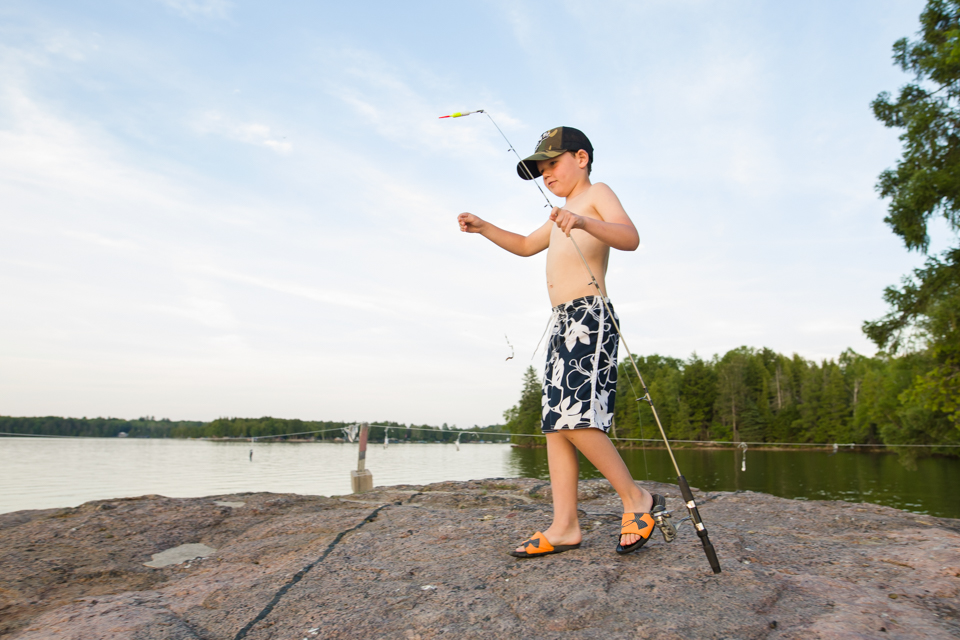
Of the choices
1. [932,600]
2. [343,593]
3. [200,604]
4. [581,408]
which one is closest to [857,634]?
[932,600]

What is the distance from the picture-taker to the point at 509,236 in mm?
3369

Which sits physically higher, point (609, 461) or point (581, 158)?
point (581, 158)

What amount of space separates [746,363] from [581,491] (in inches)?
2925

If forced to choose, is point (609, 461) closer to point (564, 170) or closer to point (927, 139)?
point (564, 170)

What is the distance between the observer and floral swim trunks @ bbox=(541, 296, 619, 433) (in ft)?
8.31

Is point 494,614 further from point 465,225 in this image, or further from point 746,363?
point 746,363

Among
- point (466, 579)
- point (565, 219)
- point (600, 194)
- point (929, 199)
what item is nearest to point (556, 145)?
point (600, 194)

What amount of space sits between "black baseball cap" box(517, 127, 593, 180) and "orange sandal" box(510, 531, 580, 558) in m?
1.88

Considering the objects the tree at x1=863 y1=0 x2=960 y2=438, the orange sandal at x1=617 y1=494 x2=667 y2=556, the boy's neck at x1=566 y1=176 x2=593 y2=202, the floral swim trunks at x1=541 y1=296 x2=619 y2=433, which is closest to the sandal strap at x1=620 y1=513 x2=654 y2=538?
the orange sandal at x1=617 y1=494 x2=667 y2=556

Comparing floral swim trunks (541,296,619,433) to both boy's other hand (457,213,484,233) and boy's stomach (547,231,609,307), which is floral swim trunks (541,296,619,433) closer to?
Result: boy's stomach (547,231,609,307)

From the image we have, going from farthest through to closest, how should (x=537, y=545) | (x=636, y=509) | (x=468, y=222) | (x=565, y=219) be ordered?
(x=468, y=222), (x=636, y=509), (x=537, y=545), (x=565, y=219)

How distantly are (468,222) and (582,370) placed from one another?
118 centimetres

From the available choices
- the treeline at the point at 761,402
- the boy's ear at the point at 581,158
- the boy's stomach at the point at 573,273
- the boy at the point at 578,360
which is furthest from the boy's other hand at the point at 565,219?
the treeline at the point at 761,402

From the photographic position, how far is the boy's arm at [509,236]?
328 centimetres
